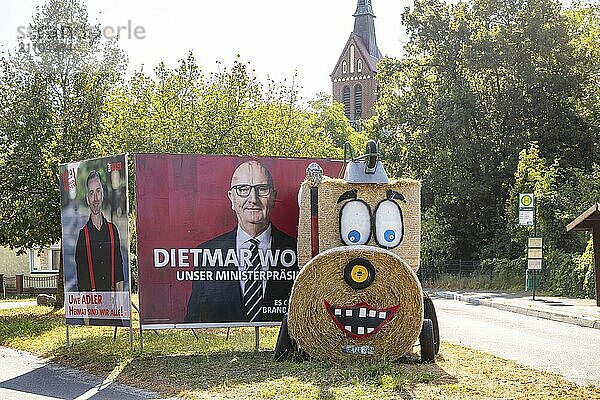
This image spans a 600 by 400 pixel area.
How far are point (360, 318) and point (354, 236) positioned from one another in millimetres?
1078

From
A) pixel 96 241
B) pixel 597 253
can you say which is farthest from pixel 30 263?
pixel 96 241

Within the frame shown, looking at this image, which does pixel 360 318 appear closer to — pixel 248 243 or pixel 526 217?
pixel 248 243

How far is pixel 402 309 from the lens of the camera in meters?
10.7

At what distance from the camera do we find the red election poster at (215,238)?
11.9 metres

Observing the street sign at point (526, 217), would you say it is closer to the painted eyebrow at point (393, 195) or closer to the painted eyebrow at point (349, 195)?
the painted eyebrow at point (393, 195)

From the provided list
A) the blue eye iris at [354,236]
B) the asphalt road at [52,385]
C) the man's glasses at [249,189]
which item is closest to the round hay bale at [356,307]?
the blue eye iris at [354,236]

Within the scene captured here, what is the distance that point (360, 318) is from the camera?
10.7m

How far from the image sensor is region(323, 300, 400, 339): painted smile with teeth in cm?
1066

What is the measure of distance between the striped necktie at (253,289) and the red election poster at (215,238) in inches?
0.6

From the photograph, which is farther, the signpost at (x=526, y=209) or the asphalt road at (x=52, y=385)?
the signpost at (x=526, y=209)

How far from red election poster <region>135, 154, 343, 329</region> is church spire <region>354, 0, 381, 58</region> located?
269 feet

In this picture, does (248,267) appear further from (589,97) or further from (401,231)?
(589,97)

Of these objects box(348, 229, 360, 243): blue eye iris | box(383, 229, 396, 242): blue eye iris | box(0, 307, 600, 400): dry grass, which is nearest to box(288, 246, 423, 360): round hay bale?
box(0, 307, 600, 400): dry grass

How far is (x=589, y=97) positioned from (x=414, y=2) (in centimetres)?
868
